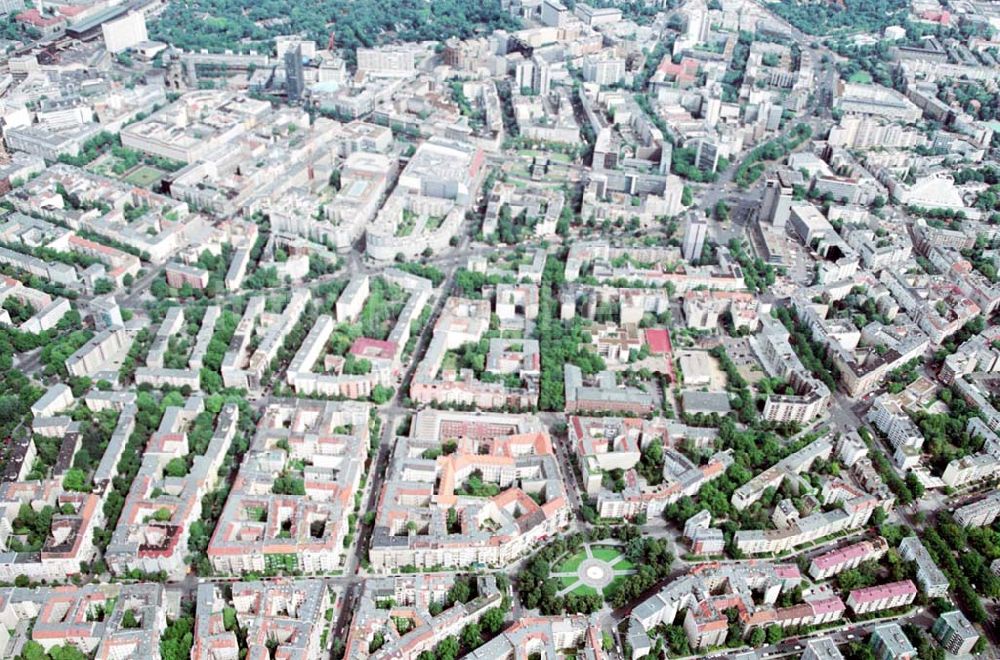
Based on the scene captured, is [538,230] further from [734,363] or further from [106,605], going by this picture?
[106,605]

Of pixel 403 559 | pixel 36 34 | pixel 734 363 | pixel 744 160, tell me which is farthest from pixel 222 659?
pixel 36 34

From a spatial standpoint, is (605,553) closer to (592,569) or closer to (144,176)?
(592,569)

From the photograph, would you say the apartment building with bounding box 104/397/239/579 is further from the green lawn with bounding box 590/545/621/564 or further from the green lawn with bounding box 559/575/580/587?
the green lawn with bounding box 590/545/621/564

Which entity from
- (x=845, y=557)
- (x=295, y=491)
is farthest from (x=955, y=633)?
(x=295, y=491)

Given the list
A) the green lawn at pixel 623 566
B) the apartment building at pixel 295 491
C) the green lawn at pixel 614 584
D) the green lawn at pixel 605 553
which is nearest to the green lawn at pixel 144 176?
the apartment building at pixel 295 491

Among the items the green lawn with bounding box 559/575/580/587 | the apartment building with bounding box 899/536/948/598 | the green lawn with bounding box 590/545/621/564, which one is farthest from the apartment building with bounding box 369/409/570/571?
the apartment building with bounding box 899/536/948/598

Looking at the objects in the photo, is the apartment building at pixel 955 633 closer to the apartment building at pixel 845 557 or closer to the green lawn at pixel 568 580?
the apartment building at pixel 845 557
